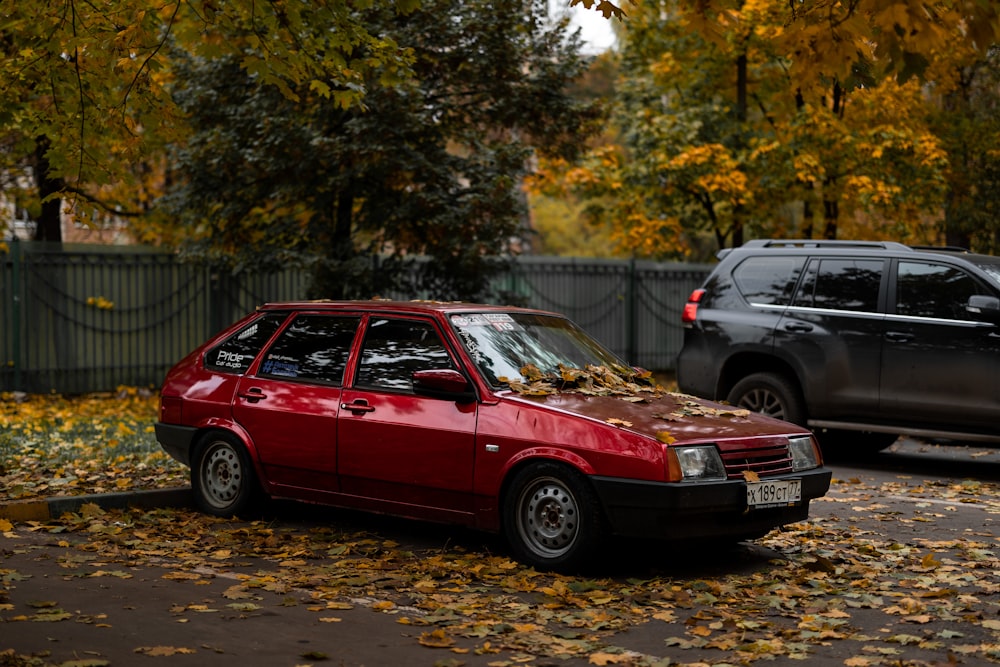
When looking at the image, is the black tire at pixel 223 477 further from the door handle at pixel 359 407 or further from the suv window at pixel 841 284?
the suv window at pixel 841 284

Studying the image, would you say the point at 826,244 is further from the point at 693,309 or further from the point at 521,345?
the point at 521,345

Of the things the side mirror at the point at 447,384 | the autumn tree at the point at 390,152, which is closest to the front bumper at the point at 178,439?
the side mirror at the point at 447,384

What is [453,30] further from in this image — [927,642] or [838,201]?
[927,642]

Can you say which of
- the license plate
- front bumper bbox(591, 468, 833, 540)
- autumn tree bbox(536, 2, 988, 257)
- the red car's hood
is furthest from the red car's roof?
autumn tree bbox(536, 2, 988, 257)

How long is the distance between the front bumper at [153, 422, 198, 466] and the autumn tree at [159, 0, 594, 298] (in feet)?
21.9

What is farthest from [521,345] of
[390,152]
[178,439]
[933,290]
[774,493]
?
[390,152]

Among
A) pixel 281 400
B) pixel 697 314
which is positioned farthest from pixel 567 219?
pixel 281 400

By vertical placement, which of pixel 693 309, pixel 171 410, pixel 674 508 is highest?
pixel 693 309

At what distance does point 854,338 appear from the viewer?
1170cm

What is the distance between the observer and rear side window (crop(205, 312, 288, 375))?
9.11 metres

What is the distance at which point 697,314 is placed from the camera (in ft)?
42.4

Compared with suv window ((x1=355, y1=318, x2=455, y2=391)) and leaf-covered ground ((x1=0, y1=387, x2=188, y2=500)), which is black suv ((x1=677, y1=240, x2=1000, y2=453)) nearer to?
suv window ((x1=355, y1=318, x2=455, y2=391))

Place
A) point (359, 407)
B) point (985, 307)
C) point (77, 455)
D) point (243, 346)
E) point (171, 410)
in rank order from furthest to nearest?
point (77, 455), point (985, 307), point (171, 410), point (243, 346), point (359, 407)

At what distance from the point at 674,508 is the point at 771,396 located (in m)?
5.75
